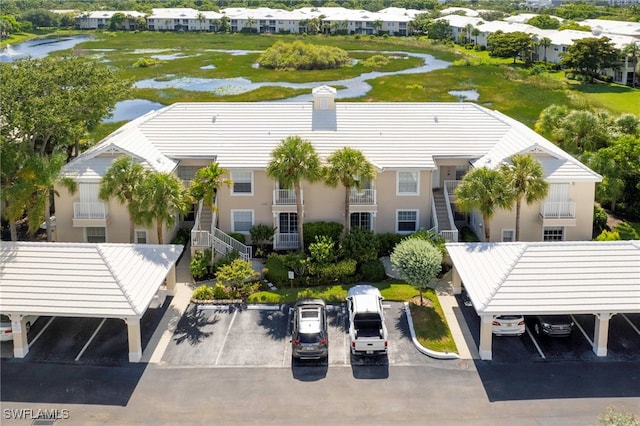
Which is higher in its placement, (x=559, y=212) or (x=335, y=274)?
(x=559, y=212)

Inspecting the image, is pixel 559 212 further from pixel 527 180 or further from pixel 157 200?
pixel 157 200

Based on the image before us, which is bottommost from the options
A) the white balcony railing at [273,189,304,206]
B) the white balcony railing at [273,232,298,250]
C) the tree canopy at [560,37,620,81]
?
the white balcony railing at [273,232,298,250]

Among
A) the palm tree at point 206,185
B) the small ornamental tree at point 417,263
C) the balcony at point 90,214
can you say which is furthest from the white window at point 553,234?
the balcony at point 90,214

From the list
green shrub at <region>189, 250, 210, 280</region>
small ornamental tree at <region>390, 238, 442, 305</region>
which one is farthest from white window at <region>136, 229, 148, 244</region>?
small ornamental tree at <region>390, 238, 442, 305</region>

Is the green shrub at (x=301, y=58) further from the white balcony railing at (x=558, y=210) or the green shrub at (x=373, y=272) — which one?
the green shrub at (x=373, y=272)

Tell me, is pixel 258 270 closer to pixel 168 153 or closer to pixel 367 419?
pixel 168 153

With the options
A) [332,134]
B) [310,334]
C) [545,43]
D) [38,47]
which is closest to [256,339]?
[310,334]

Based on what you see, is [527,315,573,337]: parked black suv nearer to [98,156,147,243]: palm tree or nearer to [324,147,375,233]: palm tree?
[324,147,375,233]: palm tree
